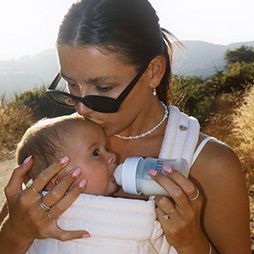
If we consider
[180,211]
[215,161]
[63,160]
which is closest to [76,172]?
[63,160]

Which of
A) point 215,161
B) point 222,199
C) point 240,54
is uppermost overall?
point 215,161

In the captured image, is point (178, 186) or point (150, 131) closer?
point (178, 186)

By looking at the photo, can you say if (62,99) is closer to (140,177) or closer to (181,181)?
(140,177)

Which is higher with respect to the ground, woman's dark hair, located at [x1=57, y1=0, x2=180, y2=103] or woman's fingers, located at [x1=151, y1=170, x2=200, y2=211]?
woman's dark hair, located at [x1=57, y1=0, x2=180, y2=103]

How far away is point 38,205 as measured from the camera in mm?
1981

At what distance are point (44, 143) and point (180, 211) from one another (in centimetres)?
64

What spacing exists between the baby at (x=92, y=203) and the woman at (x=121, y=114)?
87mm

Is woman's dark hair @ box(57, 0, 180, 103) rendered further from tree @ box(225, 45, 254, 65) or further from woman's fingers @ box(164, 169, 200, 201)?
tree @ box(225, 45, 254, 65)

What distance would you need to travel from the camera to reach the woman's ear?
2.57 m

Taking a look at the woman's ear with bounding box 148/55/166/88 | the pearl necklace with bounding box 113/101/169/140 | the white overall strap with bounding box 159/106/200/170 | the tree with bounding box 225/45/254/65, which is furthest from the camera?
the tree with bounding box 225/45/254/65

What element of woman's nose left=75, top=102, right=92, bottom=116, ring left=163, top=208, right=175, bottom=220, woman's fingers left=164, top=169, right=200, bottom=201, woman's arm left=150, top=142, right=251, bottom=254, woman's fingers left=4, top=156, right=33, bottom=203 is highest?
woman's nose left=75, top=102, right=92, bottom=116

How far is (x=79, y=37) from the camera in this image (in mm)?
2264

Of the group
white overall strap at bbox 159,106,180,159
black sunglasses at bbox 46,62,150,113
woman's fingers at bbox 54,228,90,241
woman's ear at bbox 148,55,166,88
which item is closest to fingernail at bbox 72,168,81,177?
woman's fingers at bbox 54,228,90,241

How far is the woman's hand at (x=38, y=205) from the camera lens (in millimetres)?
1964
